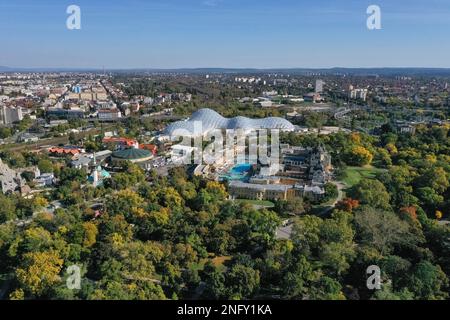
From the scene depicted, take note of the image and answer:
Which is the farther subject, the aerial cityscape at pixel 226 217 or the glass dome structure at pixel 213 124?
the glass dome structure at pixel 213 124

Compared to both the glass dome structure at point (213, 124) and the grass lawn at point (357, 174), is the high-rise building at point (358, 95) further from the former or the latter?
the grass lawn at point (357, 174)

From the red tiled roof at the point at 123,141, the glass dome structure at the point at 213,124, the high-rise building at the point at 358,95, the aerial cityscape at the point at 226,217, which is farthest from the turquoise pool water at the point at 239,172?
the high-rise building at the point at 358,95

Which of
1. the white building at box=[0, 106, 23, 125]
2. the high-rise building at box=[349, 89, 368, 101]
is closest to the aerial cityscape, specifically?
the white building at box=[0, 106, 23, 125]

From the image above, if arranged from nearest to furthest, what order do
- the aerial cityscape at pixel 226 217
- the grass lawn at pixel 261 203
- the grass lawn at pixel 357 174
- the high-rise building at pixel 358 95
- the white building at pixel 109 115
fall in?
1. the aerial cityscape at pixel 226 217
2. the grass lawn at pixel 261 203
3. the grass lawn at pixel 357 174
4. the white building at pixel 109 115
5. the high-rise building at pixel 358 95

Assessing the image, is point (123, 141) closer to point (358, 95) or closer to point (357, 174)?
point (357, 174)

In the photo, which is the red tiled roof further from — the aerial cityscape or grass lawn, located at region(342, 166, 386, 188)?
grass lawn, located at region(342, 166, 386, 188)
